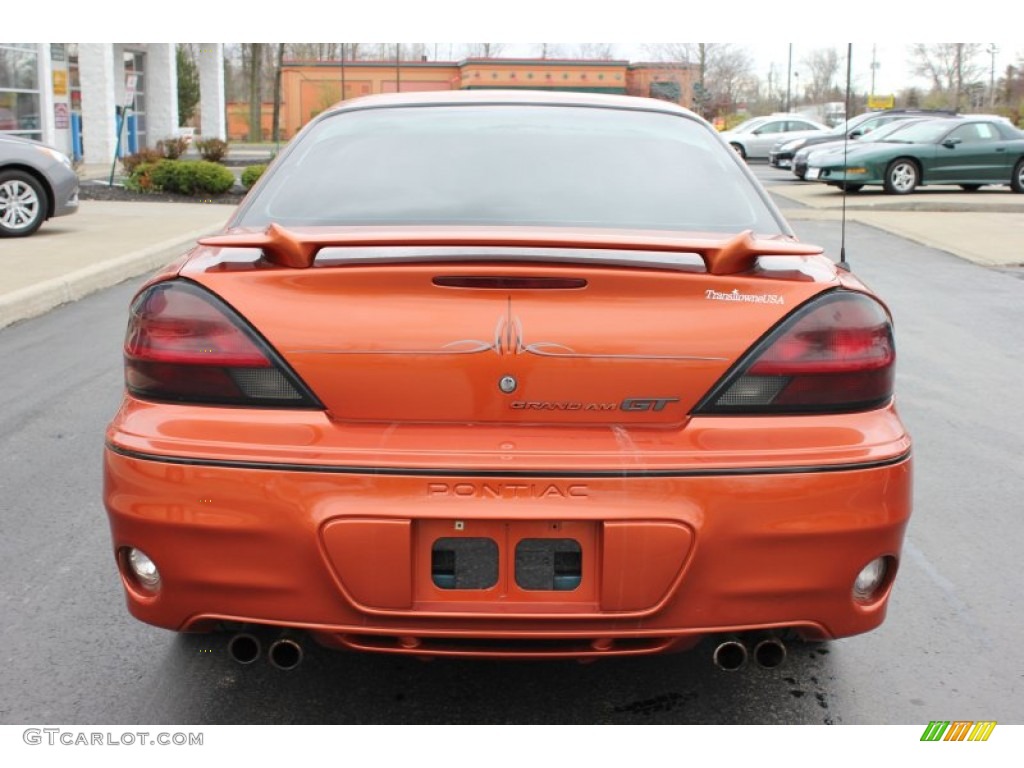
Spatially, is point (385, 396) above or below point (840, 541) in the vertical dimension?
above

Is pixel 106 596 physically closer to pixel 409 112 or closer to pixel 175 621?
pixel 175 621

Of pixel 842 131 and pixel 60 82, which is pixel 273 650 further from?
pixel 60 82

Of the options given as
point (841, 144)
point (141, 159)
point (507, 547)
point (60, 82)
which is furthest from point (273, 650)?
point (60, 82)

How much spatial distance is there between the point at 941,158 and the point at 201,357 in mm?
22829

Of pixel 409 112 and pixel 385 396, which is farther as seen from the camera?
pixel 409 112

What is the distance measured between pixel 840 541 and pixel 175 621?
1.46 metres

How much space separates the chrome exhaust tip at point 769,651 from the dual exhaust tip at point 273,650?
1013 mm

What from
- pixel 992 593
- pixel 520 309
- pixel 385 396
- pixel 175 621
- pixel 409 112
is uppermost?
pixel 409 112

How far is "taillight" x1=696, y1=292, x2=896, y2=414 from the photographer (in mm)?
2689

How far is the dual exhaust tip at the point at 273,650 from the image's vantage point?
9.03 feet

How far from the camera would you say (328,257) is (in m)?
2.75

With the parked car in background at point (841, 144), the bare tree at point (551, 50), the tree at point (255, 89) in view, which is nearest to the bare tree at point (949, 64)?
the bare tree at point (551, 50)

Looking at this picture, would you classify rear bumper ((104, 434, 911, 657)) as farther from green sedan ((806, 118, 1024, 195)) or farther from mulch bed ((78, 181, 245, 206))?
green sedan ((806, 118, 1024, 195))

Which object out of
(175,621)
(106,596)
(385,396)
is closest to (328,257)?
(385,396)
